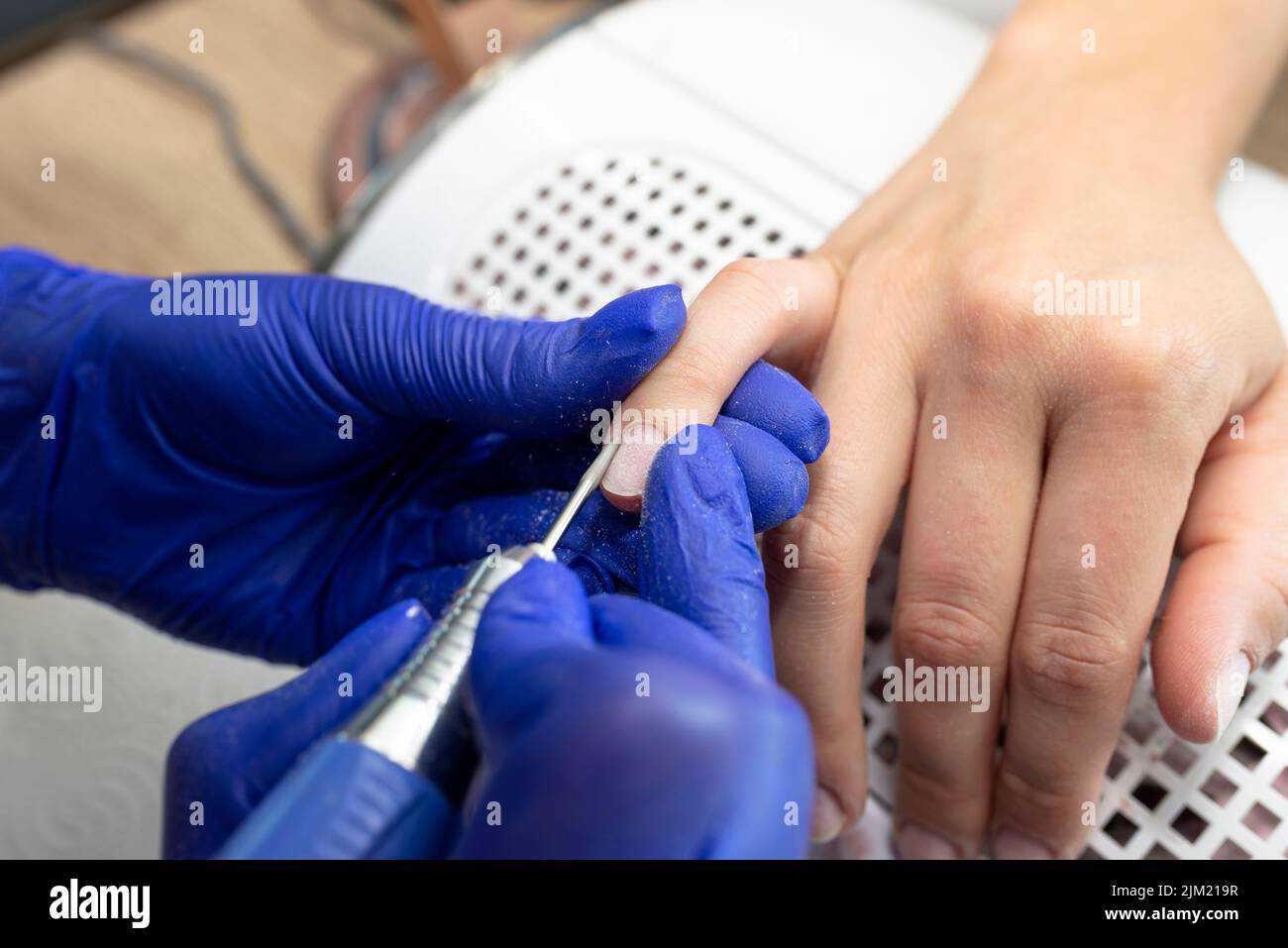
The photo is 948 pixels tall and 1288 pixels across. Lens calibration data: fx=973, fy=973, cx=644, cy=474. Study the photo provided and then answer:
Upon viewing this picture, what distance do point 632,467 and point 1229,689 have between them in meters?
0.41

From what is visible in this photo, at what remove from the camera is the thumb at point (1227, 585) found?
0.63m

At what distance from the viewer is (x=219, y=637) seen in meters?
0.82

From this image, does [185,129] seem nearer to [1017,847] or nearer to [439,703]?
[439,703]

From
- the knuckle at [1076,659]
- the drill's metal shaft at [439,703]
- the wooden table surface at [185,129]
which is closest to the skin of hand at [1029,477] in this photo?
the knuckle at [1076,659]

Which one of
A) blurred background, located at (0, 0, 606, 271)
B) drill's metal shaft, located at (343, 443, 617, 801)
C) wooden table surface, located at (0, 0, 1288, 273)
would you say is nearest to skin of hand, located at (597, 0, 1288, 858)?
drill's metal shaft, located at (343, 443, 617, 801)

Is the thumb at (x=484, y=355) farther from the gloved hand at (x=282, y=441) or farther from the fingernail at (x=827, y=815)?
the fingernail at (x=827, y=815)

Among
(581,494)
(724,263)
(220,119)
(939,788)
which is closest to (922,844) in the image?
(939,788)

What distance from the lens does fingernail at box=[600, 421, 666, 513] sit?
23.6 inches

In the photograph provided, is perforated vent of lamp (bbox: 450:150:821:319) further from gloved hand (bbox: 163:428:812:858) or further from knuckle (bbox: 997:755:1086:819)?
knuckle (bbox: 997:755:1086:819)

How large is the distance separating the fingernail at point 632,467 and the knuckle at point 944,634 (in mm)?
232

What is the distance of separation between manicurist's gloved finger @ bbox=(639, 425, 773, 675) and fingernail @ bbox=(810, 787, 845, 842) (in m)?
0.20

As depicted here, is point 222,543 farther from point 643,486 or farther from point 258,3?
point 258,3

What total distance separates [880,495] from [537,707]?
34 cm
